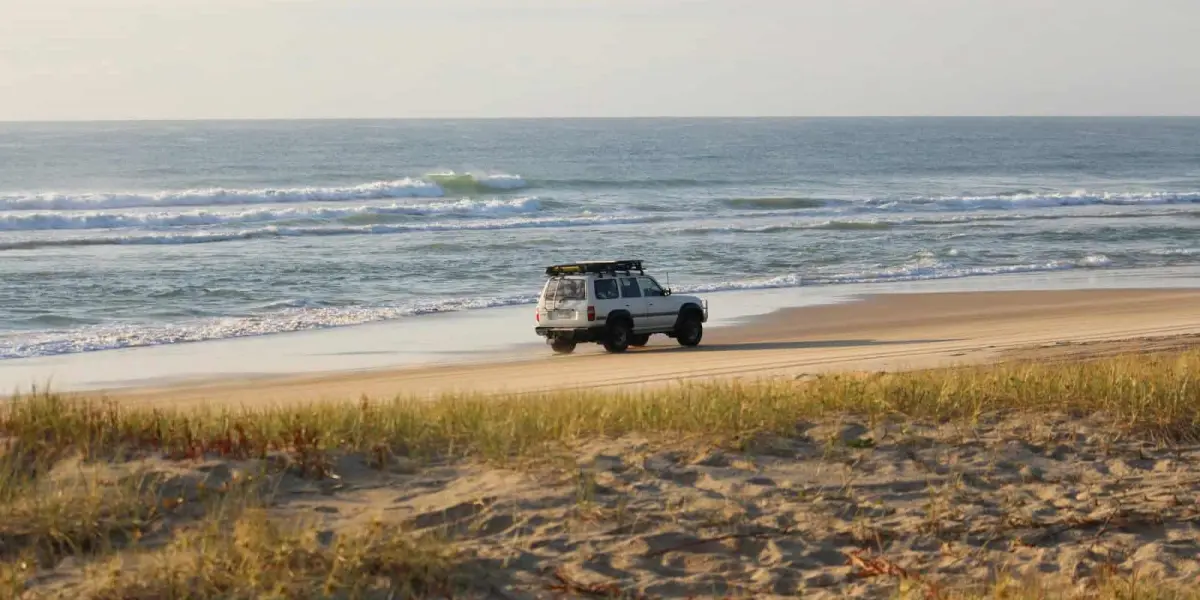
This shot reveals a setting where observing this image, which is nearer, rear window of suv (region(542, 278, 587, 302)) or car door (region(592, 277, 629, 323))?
car door (region(592, 277, 629, 323))

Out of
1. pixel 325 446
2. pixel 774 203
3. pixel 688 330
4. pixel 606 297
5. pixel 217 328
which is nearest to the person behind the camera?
pixel 325 446

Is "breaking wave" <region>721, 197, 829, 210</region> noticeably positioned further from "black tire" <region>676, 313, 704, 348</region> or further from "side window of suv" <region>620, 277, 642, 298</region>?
"side window of suv" <region>620, 277, 642, 298</region>

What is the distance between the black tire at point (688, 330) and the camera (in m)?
24.1

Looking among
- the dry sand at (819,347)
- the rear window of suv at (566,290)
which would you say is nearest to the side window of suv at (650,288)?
the dry sand at (819,347)

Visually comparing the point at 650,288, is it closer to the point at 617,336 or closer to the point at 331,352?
the point at 617,336

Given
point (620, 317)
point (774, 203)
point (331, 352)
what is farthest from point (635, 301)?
point (774, 203)

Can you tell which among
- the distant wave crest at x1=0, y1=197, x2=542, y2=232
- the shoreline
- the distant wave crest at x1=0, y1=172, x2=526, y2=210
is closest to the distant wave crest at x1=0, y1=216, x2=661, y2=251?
the distant wave crest at x1=0, y1=197, x2=542, y2=232

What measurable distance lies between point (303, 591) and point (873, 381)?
6.39 meters

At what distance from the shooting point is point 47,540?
7289mm

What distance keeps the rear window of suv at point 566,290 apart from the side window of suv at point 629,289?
0.73 m

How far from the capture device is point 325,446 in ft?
29.4

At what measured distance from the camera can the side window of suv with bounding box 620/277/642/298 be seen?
23.8 meters

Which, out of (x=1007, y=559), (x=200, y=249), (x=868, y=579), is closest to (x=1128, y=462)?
(x=1007, y=559)

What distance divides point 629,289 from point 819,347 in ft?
11.6
